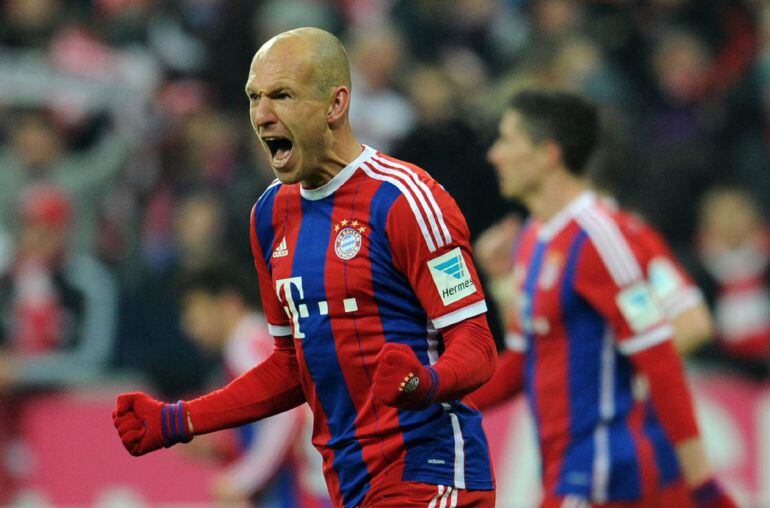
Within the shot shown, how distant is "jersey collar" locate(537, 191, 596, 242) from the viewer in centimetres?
498

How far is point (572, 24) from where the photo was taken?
952 centimetres

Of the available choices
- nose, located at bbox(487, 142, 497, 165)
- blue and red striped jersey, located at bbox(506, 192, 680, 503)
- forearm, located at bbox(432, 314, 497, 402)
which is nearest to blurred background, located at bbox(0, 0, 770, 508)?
nose, located at bbox(487, 142, 497, 165)

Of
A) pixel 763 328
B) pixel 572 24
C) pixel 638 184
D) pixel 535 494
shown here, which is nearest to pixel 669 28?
pixel 572 24

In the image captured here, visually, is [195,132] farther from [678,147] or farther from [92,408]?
[678,147]

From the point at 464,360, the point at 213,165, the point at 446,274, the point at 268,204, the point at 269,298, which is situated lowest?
the point at 464,360

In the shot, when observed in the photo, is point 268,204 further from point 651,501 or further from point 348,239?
point 651,501

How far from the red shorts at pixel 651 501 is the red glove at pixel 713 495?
0.16m

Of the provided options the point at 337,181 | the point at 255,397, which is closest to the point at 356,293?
the point at 337,181

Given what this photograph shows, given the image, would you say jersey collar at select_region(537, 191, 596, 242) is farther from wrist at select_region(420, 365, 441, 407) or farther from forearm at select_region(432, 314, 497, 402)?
wrist at select_region(420, 365, 441, 407)

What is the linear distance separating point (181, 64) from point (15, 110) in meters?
1.31

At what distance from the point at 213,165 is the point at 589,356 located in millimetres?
5716

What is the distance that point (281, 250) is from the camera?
360cm

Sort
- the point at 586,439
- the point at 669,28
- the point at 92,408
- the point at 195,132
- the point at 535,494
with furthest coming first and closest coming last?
the point at 195,132 → the point at 669,28 → the point at 92,408 → the point at 535,494 → the point at 586,439

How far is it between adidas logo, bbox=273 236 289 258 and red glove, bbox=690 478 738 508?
1.92 meters
